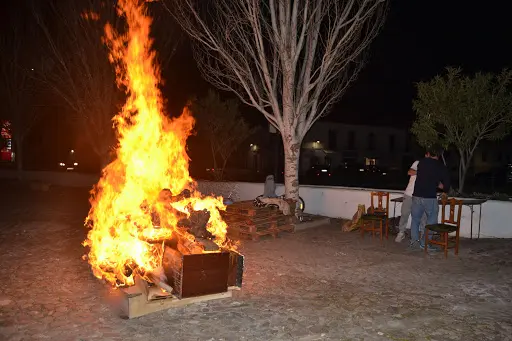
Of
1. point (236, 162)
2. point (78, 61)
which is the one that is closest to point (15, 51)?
point (78, 61)

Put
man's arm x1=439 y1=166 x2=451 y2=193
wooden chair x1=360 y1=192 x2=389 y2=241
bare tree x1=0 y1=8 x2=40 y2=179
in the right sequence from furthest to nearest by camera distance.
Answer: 1. bare tree x1=0 y1=8 x2=40 y2=179
2. wooden chair x1=360 y1=192 x2=389 y2=241
3. man's arm x1=439 y1=166 x2=451 y2=193

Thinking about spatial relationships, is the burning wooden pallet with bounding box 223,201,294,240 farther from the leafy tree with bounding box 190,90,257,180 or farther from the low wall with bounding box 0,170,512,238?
the leafy tree with bounding box 190,90,257,180

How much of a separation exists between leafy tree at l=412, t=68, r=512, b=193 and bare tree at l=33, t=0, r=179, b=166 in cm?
1038

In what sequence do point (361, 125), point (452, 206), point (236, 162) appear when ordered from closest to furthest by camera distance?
1. point (452, 206)
2. point (236, 162)
3. point (361, 125)

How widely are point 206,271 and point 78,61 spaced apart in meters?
14.2

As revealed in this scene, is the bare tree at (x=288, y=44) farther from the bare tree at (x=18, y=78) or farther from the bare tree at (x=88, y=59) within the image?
the bare tree at (x=18, y=78)

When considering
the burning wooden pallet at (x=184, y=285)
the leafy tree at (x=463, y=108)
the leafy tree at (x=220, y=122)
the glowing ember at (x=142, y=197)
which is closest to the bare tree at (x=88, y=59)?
the leafy tree at (x=220, y=122)

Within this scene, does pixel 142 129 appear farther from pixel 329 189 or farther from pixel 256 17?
pixel 329 189

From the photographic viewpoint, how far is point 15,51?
880 inches

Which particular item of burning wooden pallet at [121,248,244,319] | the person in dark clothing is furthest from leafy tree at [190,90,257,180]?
burning wooden pallet at [121,248,244,319]

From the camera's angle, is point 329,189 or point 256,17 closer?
point 256,17

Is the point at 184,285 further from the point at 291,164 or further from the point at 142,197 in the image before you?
the point at 291,164

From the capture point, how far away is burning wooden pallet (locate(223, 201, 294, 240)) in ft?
32.7

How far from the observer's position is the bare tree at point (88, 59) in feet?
54.7
